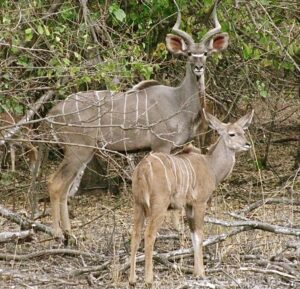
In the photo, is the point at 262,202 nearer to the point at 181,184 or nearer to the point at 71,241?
the point at 71,241

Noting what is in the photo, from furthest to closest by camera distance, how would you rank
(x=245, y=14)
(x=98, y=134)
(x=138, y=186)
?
(x=245, y=14) → (x=98, y=134) → (x=138, y=186)

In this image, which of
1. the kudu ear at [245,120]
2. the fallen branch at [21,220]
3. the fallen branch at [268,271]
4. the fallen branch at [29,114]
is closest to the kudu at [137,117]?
the fallen branch at [29,114]

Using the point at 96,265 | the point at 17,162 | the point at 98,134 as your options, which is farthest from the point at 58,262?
the point at 17,162

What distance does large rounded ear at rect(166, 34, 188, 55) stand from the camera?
25.0ft

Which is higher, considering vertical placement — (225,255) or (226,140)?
(226,140)

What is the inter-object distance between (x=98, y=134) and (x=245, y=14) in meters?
1.66

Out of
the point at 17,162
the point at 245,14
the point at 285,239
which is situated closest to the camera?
the point at 285,239

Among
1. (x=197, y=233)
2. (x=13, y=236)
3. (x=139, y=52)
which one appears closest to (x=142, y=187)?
(x=197, y=233)

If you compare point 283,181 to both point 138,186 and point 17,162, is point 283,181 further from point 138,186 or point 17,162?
point 138,186

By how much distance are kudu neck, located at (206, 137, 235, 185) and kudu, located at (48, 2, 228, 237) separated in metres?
0.92

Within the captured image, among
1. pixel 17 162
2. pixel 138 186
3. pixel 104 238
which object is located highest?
pixel 138 186

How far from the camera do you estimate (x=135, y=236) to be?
559cm

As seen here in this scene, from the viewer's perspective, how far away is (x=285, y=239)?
670 cm

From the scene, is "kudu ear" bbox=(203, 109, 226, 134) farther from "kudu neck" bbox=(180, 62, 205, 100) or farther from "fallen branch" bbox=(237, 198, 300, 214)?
"kudu neck" bbox=(180, 62, 205, 100)
